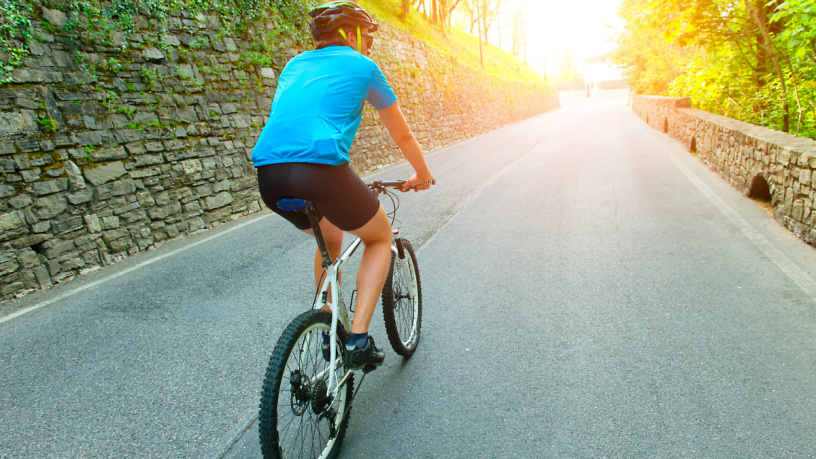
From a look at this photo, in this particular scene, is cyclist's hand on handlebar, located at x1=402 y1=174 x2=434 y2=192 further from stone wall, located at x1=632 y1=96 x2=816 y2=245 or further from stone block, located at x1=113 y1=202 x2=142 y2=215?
stone block, located at x1=113 y1=202 x2=142 y2=215

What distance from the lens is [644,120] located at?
75.0 ft

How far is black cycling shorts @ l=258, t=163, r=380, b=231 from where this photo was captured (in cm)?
181

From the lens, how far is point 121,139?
5.88m

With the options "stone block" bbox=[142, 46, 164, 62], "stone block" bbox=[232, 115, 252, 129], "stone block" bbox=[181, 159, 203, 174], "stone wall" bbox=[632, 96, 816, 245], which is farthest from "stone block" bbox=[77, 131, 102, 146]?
"stone wall" bbox=[632, 96, 816, 245]

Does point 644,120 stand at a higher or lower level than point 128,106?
lower

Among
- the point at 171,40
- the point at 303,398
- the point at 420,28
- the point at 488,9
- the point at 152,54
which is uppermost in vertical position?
the point at 488,9

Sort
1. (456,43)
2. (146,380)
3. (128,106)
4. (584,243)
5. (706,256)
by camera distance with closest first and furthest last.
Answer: (146,380) → (706,256) → (584,243) → (128,106) → (456,43)

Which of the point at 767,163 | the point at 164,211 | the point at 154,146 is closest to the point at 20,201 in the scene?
the point at 164,211

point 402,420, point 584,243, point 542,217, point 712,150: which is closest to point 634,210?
point 542,217

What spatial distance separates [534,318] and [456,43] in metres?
34.6

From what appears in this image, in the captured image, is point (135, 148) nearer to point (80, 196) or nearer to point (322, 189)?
point (80, 196)

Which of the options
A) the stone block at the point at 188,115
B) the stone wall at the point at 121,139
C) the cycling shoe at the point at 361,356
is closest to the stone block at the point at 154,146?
the stone wall at the point at 121,139

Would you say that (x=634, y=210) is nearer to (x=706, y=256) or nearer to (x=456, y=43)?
(x=706, y=256)

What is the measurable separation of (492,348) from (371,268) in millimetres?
1275
